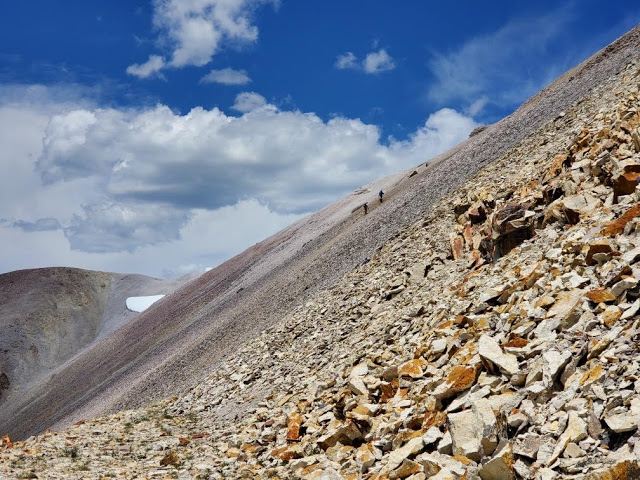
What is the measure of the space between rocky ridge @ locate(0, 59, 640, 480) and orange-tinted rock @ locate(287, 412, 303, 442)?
0.05 meters

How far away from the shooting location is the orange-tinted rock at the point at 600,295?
9.24 m

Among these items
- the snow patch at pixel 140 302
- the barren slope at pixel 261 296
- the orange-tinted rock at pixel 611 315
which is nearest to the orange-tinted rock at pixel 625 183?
the orange-tinted rock at pixel 611 315

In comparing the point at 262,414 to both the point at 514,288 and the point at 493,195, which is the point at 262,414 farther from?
the point at 493,195

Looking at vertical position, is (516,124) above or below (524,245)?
above

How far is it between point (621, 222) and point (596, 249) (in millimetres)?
1122

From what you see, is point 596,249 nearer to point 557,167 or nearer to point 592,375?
point 592,375

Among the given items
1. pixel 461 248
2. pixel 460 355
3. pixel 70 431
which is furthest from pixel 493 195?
pixel 70 431

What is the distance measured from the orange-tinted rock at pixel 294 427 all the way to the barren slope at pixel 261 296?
42.0ft

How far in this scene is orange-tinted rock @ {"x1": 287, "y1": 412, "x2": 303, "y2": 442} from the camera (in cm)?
1345

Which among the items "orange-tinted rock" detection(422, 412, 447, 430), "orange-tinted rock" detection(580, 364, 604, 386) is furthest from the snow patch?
"orange-tinted rock" detection(580, 364, 604, 386)

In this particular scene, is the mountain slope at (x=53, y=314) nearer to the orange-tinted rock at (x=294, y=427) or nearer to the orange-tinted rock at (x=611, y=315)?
the orange-tinted rock at (x=294, y=427)

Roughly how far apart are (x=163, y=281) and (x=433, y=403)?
422 feet

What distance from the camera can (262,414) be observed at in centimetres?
1681

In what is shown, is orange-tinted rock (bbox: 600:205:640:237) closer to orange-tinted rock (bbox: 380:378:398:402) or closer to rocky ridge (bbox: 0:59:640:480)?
rocky ridge (bbox: 0:59:640:480)
